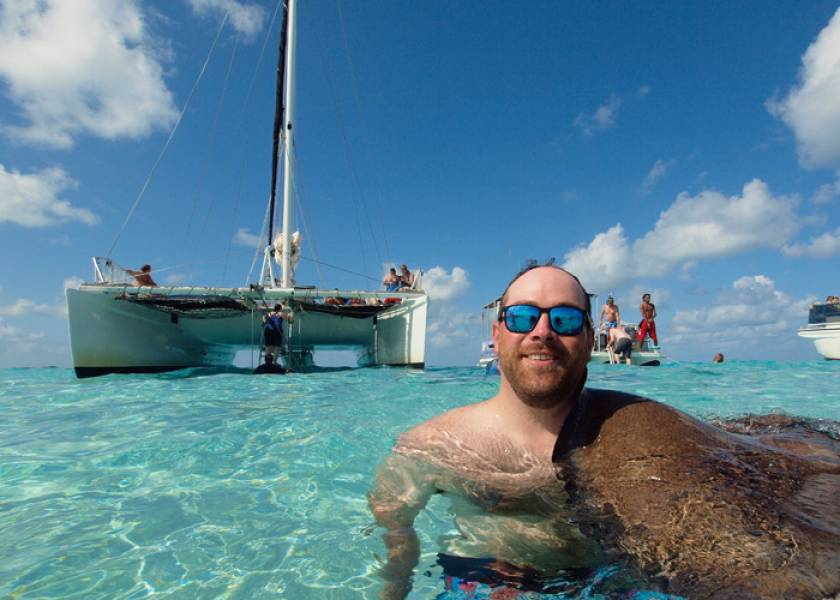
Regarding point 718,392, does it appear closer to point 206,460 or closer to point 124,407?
point 206,460

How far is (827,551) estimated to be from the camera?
1.37 m

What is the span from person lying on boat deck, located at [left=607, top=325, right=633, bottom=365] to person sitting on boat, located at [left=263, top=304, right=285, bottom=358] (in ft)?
35.3

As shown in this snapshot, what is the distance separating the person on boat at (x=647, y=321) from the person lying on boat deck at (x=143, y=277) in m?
15.7

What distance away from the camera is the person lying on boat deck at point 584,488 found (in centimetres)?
146

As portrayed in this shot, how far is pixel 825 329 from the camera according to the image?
21047 millimetres

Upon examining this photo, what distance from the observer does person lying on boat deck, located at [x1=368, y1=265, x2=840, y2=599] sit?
57.3 inches

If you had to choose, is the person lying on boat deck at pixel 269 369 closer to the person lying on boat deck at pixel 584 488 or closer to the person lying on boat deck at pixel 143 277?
the person lying on boat deck at pixel 143 277

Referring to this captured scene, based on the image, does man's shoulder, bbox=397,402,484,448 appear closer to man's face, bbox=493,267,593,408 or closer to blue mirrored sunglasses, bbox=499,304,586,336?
man's face, bbox=493,267,593,408

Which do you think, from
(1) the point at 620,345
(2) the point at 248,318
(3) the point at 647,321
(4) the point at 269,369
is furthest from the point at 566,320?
(3) the point at 647,321

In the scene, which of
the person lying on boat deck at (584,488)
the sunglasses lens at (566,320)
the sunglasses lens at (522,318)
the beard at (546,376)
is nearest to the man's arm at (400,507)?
the person lying on boat deck at (584,488)

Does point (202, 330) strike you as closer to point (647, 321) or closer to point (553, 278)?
point (553, 278)

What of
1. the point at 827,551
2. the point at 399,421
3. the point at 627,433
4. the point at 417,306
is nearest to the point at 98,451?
the point at 399,421

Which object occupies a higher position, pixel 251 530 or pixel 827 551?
pixel 827 551

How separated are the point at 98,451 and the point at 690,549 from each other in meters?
4.22
